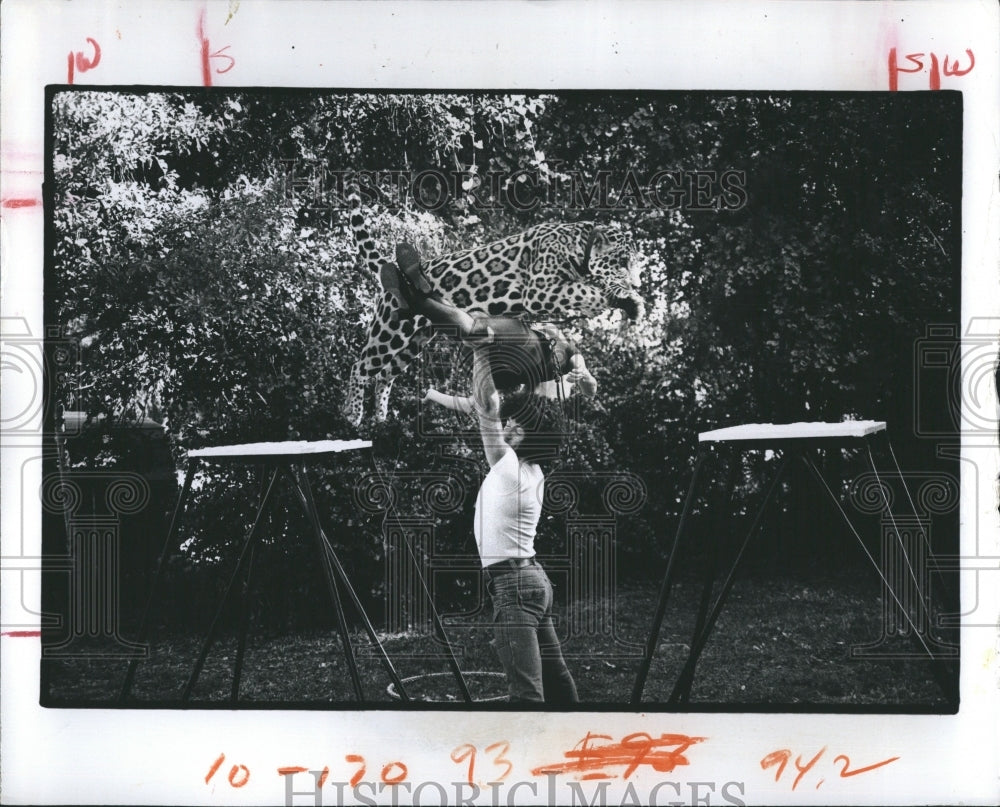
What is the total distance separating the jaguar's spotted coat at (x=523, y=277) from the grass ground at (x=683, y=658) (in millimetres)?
1030

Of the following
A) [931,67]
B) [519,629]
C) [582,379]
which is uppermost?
[931,67]

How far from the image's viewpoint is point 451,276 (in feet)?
9.00

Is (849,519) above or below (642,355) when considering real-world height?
below

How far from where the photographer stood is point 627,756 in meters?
2.70

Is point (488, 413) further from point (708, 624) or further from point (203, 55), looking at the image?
point (203, 55)

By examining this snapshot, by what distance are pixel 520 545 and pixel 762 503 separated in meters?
0.86

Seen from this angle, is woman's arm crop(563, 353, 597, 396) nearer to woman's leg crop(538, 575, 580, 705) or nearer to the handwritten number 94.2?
woman's leg crop(538, 575, 580, 705)

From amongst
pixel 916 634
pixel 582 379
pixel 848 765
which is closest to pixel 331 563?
pixel 582 379

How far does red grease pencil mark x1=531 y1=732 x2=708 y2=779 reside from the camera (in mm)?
2693

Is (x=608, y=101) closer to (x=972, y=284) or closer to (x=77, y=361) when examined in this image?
(x=972, y=284)

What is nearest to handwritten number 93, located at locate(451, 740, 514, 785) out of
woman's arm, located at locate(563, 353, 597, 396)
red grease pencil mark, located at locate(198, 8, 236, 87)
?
woman's arm, located at locate(563, 353, 597, 396)

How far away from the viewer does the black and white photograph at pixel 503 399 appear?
270 centimetres

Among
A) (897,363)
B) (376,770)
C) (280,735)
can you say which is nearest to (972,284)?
(897,363)

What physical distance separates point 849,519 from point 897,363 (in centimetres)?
58
